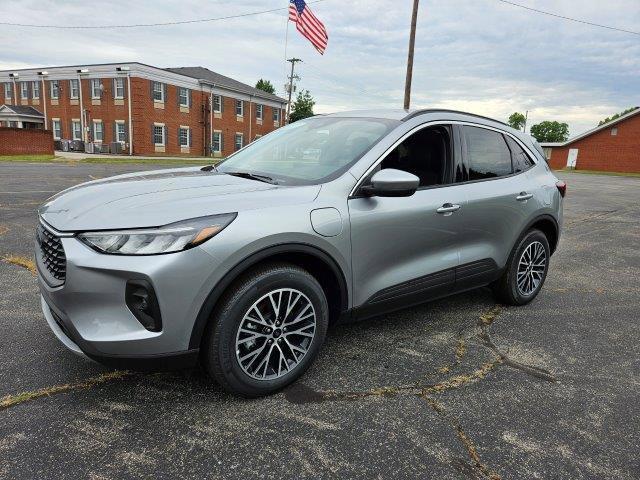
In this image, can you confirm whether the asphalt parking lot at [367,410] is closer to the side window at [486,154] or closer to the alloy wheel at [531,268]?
the alloy wheel at [531,268]

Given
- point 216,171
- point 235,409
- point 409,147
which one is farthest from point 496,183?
point 235,409

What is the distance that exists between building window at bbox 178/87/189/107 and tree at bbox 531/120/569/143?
96248mm

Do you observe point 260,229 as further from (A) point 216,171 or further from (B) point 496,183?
(B) point 496,183

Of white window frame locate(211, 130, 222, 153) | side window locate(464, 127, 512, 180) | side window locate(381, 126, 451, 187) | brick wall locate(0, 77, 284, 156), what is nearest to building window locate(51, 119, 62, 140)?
brick wall locate(0, 77, 284, 156)

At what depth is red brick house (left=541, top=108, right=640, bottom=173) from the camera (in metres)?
44.2

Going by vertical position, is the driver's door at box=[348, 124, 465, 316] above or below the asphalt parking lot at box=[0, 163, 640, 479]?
above

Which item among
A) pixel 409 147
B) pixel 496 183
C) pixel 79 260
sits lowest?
pixel 79 260

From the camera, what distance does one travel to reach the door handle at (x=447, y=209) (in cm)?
350

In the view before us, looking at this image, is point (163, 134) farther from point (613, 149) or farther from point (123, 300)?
point (613, 149)

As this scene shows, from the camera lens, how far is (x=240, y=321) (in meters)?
2.58

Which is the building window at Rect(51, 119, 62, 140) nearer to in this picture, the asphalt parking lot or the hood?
the asphalt parking lot

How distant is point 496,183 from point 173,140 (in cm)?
3888

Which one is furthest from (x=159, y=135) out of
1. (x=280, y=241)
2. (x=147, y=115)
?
(x=280, y=241)

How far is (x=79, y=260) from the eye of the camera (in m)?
2.37
